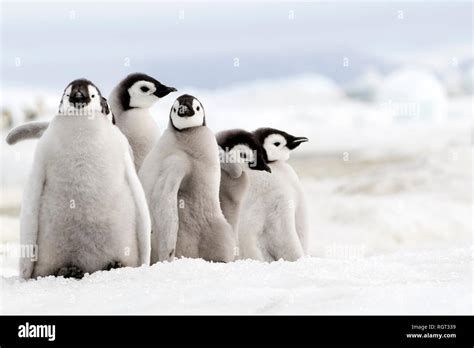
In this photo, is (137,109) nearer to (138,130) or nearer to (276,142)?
(138,130)

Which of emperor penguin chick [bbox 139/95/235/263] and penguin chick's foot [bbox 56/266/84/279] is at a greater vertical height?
emperor penguin chick [bbox 139/95/235/263]

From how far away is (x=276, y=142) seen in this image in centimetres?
402

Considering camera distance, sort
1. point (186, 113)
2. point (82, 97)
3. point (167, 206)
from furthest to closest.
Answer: point (186, 113) < point (167, 206) < point (82, 97)

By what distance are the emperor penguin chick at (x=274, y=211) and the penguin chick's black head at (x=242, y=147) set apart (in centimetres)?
17

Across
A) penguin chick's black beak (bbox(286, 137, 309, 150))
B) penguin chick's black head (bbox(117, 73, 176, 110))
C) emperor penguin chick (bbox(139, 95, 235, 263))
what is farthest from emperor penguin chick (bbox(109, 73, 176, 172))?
penguin chick's black beak (bbox(286, 137, 309, 150))

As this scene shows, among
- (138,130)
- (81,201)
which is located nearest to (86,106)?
(81,201)

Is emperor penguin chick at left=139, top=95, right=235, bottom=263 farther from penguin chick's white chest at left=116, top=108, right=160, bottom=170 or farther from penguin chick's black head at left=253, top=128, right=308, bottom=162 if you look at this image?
penguin chick's black head at left=253, top=128, right=308, bottom=162

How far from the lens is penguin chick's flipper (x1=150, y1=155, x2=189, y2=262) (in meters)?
3.24

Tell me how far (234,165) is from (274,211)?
346 millimetres

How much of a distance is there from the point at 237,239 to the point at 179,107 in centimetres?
73

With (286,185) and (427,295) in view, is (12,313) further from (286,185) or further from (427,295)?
(286,185)

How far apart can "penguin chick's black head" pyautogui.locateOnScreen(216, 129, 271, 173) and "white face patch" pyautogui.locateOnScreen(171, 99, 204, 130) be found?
315 millimetres

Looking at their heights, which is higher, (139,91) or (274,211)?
(139,91)
